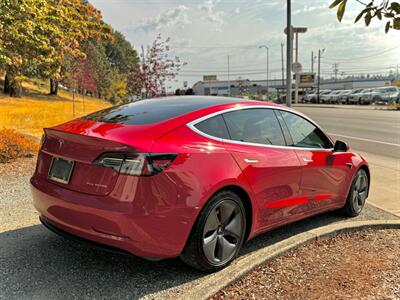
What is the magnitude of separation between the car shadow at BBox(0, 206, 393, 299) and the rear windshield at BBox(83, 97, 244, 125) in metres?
1.18

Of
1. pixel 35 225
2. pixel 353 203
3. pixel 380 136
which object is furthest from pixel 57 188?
pixel 380 136

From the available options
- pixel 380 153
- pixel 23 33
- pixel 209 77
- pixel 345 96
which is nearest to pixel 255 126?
pixel 23 33

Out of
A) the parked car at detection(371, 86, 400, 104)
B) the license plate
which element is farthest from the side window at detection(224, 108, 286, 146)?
the parked car at detection(371, 86, 400, 104)

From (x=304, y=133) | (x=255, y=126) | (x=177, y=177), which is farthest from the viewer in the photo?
(x=304, y=133)

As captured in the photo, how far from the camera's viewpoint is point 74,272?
355 centimetres

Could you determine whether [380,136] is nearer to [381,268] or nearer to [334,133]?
[334,133]

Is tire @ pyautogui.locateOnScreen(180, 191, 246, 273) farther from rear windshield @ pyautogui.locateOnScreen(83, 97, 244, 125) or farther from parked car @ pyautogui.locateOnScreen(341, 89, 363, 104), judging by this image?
parked car @ pyautogui.locateOnScreen(341, 89, 363, 104)

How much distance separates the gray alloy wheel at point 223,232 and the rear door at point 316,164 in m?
1.06

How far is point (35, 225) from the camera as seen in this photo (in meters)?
4.79

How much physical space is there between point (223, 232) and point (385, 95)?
4097 centimetres

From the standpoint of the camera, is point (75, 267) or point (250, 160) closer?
point (75, 267)

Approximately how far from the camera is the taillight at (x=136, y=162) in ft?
10.1

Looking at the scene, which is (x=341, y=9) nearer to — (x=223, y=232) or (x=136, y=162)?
(x=136, y=162)

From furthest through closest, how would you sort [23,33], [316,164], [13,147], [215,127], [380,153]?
1. [380,153]
2. [13,147]
3. [23,33]
4. [316,164]
5. [215,127]
